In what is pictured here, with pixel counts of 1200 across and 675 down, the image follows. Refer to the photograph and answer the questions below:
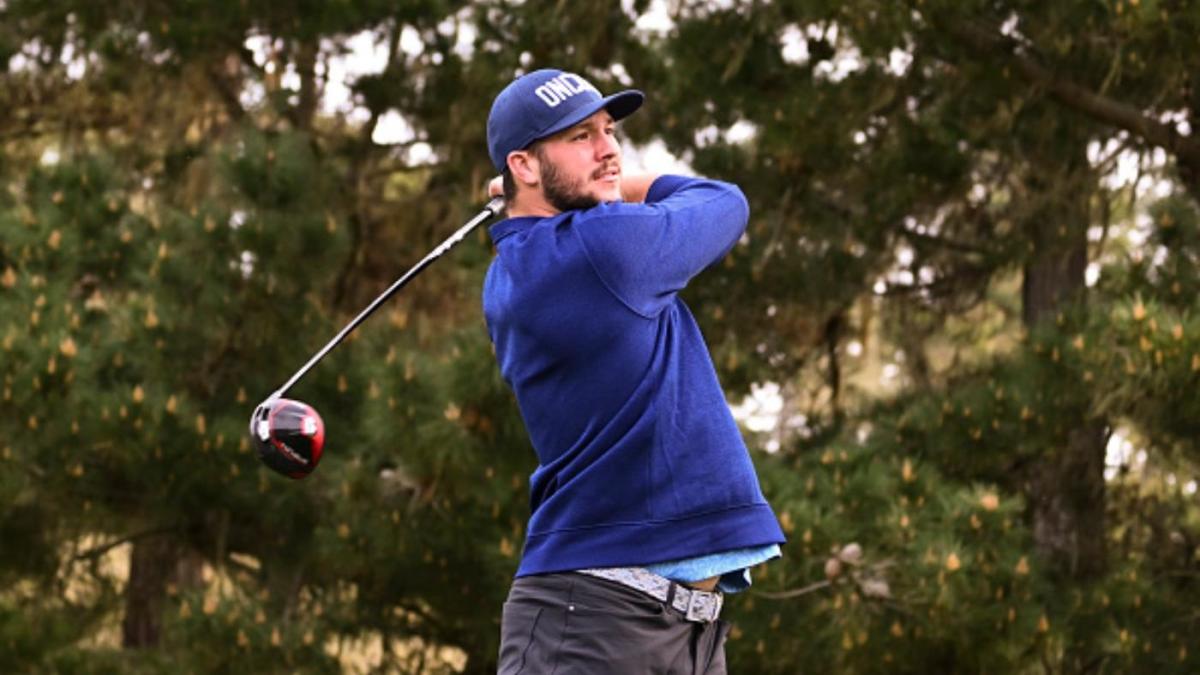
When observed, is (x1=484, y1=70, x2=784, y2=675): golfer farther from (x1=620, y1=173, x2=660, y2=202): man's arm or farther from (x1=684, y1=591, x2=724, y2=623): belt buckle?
(x1=620, y1=173, x2=660, y2=202): man's arm

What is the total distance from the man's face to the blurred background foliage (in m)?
3.52

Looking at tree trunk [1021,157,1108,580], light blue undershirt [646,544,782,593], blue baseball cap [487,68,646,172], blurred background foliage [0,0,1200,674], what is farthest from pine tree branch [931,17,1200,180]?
light blue undershirt [646,544,782,593]

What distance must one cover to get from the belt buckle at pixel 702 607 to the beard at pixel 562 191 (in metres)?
0.65

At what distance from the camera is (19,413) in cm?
816

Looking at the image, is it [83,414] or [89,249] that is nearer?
[83,414]

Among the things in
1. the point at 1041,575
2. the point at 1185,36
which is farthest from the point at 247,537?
the point at 1185,36

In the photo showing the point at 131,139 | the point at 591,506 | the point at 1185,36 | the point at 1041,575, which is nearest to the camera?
the point at 591,506

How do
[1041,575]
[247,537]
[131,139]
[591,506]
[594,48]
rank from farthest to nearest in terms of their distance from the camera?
[131,139] < [247,537] < [594,48] < [1041,575] < [591,506]

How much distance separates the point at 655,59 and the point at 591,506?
5.60 meters

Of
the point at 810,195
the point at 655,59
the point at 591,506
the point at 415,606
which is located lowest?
the point at 415,606

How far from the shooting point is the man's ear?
333 cm

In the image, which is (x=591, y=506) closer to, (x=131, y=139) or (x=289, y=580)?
(x=289, y=580)

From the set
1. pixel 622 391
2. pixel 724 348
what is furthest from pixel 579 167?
pixel 724 348

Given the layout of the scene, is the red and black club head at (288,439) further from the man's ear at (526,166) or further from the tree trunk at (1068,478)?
the tree trunk at (1068,478)
